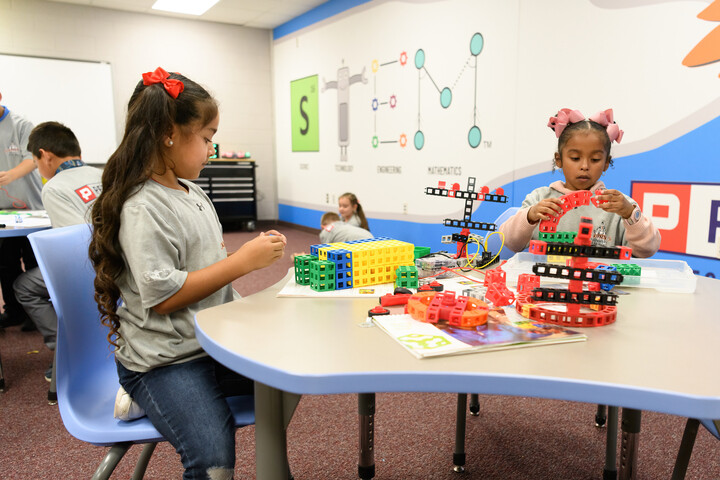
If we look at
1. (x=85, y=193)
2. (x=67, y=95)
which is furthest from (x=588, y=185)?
(x=67, y=95)

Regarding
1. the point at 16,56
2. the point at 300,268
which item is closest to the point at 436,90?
the point at 300,268

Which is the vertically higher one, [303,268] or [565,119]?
[565,119]

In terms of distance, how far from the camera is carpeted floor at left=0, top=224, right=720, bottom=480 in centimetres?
159

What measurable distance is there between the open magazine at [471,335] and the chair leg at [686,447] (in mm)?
447

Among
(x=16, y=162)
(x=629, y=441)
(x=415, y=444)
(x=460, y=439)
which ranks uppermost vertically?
(x=16, y=162)

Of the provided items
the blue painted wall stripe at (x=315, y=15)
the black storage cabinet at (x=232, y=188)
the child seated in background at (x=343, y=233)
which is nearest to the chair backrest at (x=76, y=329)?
the child seated in background at (x=343, y=233)

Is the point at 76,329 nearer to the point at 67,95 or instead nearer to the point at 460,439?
the point at 460,439

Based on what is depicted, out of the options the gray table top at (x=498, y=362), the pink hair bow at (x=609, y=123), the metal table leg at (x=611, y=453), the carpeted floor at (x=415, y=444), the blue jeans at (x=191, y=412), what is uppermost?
the pink hair bow at (x=609, y=123)

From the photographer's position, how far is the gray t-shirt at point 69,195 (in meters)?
2.22

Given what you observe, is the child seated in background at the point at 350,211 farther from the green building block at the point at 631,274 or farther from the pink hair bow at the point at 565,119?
the green building block at the point at 631,274

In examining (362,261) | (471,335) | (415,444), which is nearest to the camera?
(471,335)

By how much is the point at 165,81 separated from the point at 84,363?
2.14 feet

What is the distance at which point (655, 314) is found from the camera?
0.95 meters

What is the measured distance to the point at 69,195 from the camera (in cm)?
227
